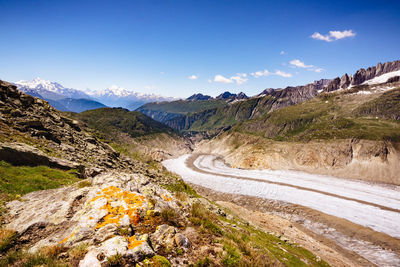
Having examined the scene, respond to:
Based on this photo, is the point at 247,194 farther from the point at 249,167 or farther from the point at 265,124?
the point at 265,124

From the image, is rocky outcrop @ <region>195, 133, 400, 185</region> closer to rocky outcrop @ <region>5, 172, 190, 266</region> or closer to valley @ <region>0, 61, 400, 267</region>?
valley @ <region>0, 61, 400, 267</region>

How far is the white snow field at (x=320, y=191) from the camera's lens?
57750 mm

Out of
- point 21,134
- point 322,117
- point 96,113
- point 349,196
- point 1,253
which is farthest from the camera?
point 96,113

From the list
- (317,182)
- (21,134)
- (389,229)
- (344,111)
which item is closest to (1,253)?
(21,134)

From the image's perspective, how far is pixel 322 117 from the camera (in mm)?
157750

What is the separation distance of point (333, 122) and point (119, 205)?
16630cm

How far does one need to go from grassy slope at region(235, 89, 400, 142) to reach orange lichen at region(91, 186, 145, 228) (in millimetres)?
139388

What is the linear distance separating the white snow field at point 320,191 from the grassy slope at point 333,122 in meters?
39.9

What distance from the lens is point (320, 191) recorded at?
78188mm

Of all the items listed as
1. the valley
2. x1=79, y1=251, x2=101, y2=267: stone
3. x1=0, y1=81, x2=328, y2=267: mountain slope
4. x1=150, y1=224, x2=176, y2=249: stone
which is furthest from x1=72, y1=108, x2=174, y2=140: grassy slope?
x1=79, y1=251, x2=101, y2=267: stone

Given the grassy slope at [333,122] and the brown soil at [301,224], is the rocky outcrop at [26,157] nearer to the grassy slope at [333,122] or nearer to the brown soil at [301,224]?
the brown soil at [301,224]

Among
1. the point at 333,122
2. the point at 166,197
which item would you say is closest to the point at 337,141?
the point at 333,122

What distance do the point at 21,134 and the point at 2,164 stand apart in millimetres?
7391

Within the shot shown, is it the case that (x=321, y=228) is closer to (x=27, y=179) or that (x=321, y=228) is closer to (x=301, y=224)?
(x=301, y=224)
